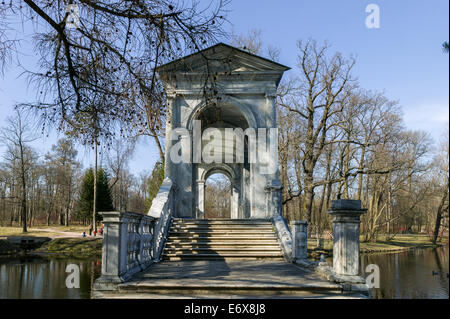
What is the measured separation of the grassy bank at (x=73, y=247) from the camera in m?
25.9

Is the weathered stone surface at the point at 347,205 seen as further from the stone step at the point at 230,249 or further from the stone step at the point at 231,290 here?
the stone step at the point at 230,249

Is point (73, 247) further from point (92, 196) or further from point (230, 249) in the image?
point (230, 249)

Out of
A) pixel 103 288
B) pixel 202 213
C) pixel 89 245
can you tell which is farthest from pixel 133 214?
pixel 89 245

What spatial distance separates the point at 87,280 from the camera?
1486 cm

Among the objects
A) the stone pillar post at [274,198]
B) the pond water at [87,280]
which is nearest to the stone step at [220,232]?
the stone pillar post at [274,198]

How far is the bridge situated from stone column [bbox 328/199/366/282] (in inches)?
0.7

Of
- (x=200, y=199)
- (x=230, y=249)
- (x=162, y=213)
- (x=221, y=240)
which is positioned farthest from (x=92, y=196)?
(x=230, y=249)

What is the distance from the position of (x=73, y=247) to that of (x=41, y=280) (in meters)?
13.2

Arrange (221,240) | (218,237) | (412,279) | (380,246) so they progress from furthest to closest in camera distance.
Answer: (380,246) < (412,279) < (218,237) < (221,240)

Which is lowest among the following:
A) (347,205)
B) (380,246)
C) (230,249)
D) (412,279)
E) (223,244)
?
(380,246)

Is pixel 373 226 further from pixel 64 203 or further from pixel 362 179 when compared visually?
pixel 64 203

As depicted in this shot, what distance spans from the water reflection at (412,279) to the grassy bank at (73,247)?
17428 mm
